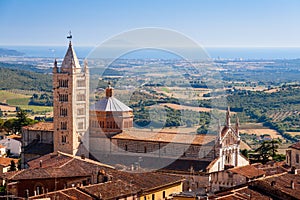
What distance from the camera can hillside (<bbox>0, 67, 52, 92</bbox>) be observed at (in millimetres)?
130375

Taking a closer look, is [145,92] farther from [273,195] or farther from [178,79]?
[273,195]

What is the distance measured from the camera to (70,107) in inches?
1727

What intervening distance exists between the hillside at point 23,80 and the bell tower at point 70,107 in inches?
3344

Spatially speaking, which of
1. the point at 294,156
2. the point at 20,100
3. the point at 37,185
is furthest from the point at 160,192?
the point at 20,100

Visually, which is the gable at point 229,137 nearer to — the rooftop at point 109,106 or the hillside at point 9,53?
the rooftop at point 109,106

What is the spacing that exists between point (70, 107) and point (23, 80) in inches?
3650

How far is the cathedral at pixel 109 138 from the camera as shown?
39.5m

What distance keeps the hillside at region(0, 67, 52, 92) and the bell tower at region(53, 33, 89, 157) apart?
8495 cm

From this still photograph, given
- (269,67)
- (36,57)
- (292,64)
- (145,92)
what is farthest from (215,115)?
(292,64)

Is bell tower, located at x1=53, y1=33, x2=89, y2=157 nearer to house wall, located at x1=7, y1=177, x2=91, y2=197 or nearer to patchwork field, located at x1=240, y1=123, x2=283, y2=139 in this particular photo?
house wall, located at x1=7, y1=177, x2=91, y2=197

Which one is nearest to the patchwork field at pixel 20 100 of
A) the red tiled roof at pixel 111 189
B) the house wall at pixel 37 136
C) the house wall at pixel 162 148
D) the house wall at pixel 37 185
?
the house wall at pixel 37 136

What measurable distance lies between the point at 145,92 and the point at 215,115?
402 inches

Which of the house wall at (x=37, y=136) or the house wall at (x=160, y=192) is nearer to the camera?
the house wall at (x=160, y=192)

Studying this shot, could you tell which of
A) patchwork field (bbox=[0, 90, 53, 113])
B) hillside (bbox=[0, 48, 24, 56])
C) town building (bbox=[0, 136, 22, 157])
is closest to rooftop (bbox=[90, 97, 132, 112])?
town building (bbox=[0, 136, 22, 157])
